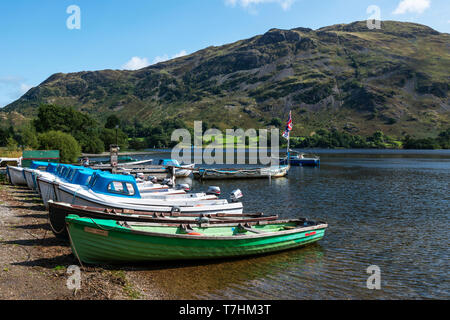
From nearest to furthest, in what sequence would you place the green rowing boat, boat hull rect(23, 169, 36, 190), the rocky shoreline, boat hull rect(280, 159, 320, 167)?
the rocky shoreline < the green rowing boat < boat hull rect(23, 169, 36, 190) < boat hull rect(280, 159, 320, 167)

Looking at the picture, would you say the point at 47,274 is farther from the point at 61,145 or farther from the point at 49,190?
the point at 61,145

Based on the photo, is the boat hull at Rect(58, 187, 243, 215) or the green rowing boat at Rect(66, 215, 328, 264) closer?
the green rowing boat at Rect(66, 215, 328, 264)

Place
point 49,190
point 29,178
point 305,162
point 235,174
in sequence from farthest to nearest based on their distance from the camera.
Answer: point 305,162, point 235,174, point 29,178, point 49,190

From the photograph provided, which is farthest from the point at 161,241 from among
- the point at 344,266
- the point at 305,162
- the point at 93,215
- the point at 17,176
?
the point at 305,162

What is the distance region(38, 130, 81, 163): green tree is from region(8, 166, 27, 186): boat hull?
1633 inches

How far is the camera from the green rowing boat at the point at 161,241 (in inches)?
599

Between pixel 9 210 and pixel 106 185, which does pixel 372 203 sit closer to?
pixel 106 185

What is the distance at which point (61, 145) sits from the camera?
278 ft

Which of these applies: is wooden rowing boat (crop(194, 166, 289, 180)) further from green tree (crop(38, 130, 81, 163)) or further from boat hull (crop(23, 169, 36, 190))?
green tree (crop(38, 130, 81, 163))

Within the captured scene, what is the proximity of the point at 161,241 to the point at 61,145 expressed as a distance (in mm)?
78686

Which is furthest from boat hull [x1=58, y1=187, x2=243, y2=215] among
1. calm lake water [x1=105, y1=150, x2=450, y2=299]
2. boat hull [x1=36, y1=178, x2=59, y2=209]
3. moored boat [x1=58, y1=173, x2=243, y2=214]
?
calm lake water [x1=105, y1=150, x2=450, y2=299]

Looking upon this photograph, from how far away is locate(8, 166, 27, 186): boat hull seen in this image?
41.5 metres

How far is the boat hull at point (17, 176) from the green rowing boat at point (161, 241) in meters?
31.6
